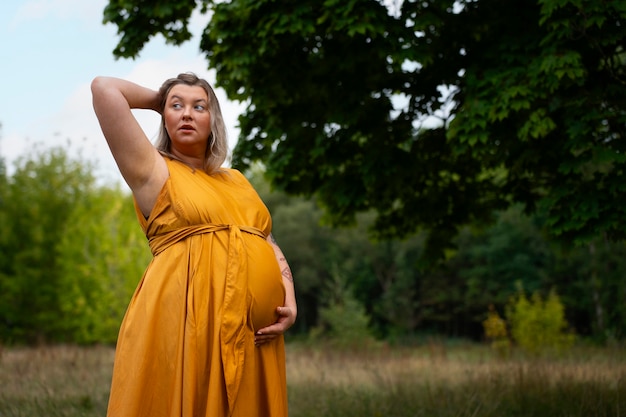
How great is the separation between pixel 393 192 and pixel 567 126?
214cm

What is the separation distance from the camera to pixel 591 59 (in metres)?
5.59

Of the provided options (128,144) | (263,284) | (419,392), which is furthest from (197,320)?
(419,392)

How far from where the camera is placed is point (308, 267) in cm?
4325

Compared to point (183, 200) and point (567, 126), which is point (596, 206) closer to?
point (567, 126)

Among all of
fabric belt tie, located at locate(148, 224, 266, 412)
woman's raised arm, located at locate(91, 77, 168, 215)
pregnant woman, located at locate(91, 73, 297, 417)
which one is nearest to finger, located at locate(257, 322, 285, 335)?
pregnant woman, located at locate(91, 73, 297, 417)

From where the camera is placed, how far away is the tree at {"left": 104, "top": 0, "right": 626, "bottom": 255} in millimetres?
5180

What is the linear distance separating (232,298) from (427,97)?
4.68 metres

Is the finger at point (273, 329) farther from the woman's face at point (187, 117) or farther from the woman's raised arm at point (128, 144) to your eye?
the woman's face at point (187, 117)

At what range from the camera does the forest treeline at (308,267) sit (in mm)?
18609

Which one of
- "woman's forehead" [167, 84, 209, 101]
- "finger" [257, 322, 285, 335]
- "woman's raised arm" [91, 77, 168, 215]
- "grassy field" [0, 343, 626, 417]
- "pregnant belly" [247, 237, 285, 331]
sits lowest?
"grassy field" [0, 343, 626, 417]

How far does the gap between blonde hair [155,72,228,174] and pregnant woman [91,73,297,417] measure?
0.03 meters

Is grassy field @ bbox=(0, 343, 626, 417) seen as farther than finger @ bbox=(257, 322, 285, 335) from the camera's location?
Yes

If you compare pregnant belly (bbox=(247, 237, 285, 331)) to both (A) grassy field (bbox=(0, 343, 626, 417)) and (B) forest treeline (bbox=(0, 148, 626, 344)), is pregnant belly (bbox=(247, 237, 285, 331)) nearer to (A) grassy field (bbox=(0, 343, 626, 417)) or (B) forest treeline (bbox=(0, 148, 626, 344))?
(A) grassy field (bbox=(0, 343, 626, 417))

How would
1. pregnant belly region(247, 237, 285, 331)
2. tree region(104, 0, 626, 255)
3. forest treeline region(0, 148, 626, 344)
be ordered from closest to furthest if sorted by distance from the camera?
pregnant belly region(247, 237, 285, 331) → tree region(104, 0, 626, 255) → forest treeline region(0, 148, 626, 344)
